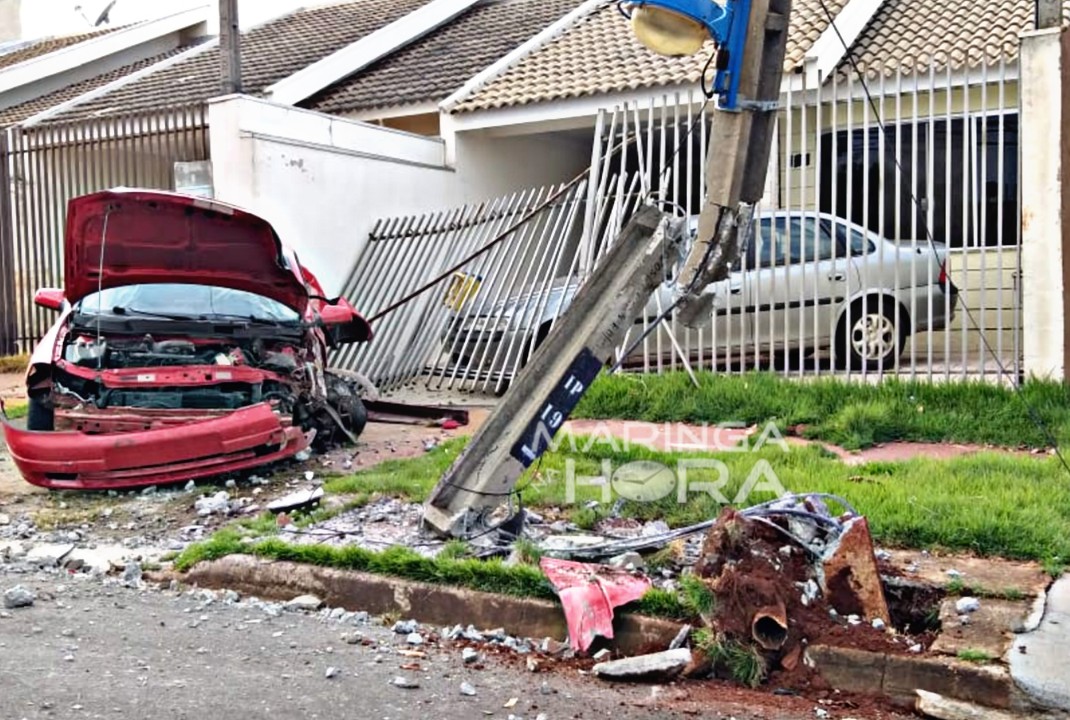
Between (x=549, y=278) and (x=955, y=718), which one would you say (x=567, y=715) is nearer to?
(x=955, y=718)

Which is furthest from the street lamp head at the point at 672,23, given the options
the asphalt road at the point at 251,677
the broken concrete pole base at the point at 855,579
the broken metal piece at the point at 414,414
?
Result: the broken metal piece at the point at 414,414

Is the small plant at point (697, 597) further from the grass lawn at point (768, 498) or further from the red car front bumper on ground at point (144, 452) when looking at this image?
the red car front bumper on ground at point (144, 452)

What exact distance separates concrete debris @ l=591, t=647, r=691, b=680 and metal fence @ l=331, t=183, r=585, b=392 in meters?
6.15

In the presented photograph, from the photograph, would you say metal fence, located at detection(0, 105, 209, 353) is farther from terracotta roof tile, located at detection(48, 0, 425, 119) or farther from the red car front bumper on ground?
the red car front bumper on ground

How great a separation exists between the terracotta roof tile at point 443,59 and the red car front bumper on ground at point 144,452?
27.4 feet

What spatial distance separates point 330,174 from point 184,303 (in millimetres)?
4526

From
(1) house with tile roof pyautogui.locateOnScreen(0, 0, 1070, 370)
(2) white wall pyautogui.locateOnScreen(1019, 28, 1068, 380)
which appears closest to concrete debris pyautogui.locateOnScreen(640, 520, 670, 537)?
(2) white wall pyautogui.locateOnScreen(1019, 28, 1068, 380)

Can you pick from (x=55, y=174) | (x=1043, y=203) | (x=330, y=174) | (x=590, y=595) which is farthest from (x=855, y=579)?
(x=55, y=174)

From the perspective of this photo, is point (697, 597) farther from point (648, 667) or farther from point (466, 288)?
point (466, 288)

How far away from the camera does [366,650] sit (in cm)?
440

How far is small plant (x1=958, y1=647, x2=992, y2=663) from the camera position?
12.9 feet

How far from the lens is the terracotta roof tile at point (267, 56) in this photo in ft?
52.2

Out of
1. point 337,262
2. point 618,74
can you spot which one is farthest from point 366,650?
point 618,74

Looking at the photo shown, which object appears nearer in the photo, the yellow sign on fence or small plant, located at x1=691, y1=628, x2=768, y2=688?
small plant, located at x1=691, y1=628, x2=768, y2=688
